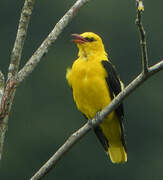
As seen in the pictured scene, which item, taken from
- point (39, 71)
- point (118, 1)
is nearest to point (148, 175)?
point (39, 71)

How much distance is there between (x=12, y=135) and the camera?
3127 centimetres

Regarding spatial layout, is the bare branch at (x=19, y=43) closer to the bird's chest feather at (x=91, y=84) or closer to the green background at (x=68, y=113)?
the bird's chest feather at (x=91, y=84)

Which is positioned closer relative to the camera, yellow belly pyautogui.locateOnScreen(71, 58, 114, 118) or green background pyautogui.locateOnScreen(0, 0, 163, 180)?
yellow belly pyautogui.locateOnScreen(71, 58, 114, 118)

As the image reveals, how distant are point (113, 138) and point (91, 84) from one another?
105 centimetres

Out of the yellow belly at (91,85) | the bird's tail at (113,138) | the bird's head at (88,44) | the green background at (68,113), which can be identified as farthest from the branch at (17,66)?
the green background at (68,113)

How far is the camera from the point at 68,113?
32031 mm

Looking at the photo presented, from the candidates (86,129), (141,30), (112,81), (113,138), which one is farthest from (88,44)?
(141,30)

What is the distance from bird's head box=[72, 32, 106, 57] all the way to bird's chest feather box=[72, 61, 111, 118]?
0.92 ft

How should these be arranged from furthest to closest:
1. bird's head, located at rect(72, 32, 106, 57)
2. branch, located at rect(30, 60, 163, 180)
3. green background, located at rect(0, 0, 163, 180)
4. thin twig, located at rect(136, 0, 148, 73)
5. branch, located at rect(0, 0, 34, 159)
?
1. green background, located at rect(0, 0, 163, 180)
2. bird's head, located at rect(72, 32, 106, 57)
3. branch, located at rect(30, 60, 163, 180)
4. branch, located at rect(0, 0, 34, 159)
5. thin twig, located at rect(136, 0, 148, 73)

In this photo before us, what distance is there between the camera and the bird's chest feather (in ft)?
27.1

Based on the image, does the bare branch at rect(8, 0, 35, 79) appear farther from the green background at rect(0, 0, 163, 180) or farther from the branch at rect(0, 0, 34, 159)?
the green background at rect(0, 0, 163, 180)

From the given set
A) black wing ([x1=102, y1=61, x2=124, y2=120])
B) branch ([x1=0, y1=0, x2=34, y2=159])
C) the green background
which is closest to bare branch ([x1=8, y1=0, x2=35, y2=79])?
branch ([x1=0, y1=0, x2=34, y2=159])

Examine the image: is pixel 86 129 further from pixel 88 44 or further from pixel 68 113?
pixel 68 113

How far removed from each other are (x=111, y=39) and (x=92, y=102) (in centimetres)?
2711
